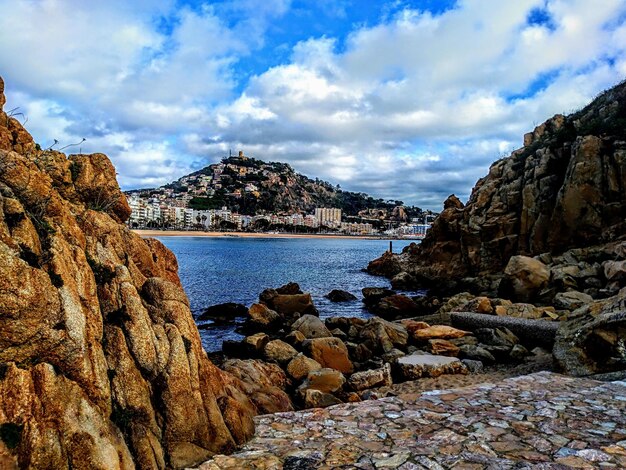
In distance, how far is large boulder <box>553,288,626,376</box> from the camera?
10992 mm

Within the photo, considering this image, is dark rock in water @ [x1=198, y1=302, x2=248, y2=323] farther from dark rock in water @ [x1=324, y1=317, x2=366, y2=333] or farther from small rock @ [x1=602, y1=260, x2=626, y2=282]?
small rock @ [x1=602, y1=260, x2=626, y2=282]

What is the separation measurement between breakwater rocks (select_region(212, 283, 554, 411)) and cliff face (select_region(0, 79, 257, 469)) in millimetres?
3891

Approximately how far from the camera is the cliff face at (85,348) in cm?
496

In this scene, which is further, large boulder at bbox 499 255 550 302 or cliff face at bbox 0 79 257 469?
large boulder at bbox 499 255 550 302

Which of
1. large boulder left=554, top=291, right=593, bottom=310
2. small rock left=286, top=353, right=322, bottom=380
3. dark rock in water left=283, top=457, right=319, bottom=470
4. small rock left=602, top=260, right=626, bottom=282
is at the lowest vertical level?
small rock left=286, top=353, right=322, bottom=380

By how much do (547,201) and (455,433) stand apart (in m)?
32.3

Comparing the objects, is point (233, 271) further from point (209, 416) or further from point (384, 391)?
point (209, 416)

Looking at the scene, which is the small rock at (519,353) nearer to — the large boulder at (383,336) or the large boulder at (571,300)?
the large boulder at (383,336)

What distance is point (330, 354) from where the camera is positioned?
1577cm

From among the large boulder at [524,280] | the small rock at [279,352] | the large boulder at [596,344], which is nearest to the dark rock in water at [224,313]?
the small rock at [279,352]

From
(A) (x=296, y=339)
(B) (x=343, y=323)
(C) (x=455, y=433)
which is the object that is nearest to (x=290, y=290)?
(B) (x=343, y=323)

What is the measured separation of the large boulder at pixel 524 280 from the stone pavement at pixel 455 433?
1711 cm

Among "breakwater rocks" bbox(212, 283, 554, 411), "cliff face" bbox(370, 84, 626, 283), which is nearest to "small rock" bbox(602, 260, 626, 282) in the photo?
"cliff face" bbox(370, 84, 626, 283)

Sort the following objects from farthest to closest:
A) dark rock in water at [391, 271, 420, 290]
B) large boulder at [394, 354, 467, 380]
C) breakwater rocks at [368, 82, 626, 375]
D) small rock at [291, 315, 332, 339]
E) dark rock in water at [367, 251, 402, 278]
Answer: dark rock in water at [367, 251, 402, 278] → dark rock in water at [391, 271, 420, 290] → small rock at [291, 315, 332, 339] → large boulder at [394, 354, 467, 380] → breakwater rocks at [368, 82, 626, 375]
